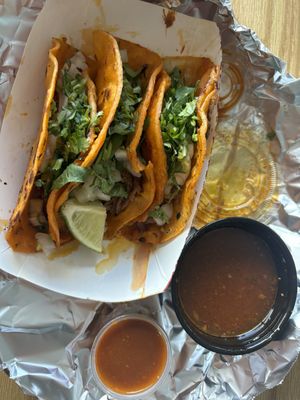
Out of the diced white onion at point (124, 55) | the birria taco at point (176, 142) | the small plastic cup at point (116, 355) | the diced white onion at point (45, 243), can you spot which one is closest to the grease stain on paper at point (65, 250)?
the diced white onion at point (45, 243)

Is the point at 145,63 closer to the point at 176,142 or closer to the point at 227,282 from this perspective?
the point at 176,142

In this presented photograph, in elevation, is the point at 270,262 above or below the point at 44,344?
above

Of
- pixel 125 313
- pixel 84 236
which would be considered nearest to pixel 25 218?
pixel 84 236

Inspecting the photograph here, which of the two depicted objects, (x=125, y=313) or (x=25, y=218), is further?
(x=125, y=313)

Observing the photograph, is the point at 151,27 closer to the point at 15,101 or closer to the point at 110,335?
the point at 15,101

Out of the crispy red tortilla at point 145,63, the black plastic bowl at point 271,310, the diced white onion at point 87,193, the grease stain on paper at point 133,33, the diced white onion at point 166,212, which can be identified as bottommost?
the black plastic bowl at point 271,310

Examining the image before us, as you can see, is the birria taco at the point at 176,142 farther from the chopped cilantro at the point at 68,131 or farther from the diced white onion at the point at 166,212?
the chopped cilantro at the point at 68,131

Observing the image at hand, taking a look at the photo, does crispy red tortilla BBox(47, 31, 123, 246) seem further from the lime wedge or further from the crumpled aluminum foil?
the crumpled aluminum foil

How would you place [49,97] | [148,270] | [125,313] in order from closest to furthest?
1. [49,97]
2. [148,270]
3. [125,313]
